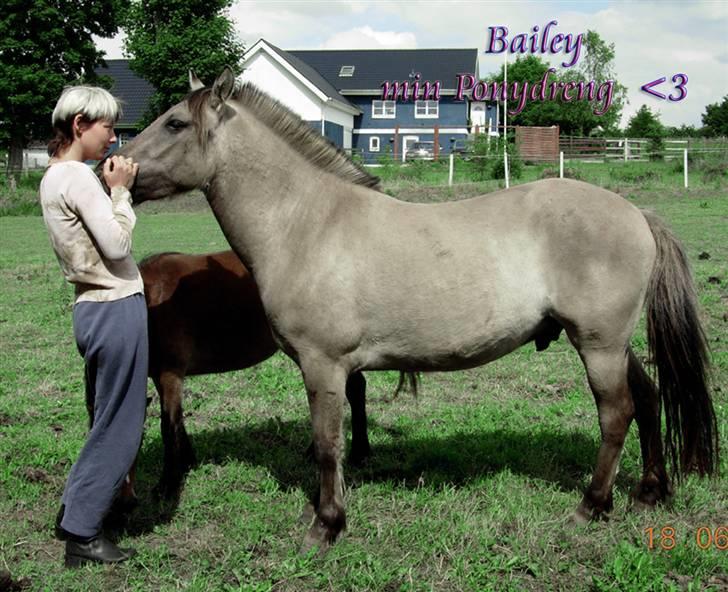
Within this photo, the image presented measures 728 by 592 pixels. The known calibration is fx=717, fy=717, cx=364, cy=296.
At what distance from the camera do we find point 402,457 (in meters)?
5.07

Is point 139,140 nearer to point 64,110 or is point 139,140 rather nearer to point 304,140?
point 64,110

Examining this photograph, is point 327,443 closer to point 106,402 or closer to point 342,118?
point 106,402

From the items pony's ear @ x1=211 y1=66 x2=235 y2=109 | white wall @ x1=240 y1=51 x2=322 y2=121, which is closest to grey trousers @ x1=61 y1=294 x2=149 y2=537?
pony's ear @ x1=211 y1=66 x2=235 y2=109

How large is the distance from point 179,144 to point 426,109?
52.1 m

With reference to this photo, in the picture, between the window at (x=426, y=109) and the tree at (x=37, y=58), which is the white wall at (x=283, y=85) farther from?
the window at (x=426, y=109)

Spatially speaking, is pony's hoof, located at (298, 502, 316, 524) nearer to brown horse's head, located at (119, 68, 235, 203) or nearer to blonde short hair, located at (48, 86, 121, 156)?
brown horse's head, located at (119, 68, 235, 203)

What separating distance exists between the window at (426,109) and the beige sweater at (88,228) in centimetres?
5229

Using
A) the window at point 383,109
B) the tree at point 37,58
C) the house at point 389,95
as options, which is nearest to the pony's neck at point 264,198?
the tree at point 37,58

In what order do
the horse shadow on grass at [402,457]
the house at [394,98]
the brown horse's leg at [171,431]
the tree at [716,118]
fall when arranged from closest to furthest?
the brown horse's leg at [171,431], the horse shadow on grass at [402,457], the house at [394,98], the tree at [716,118]

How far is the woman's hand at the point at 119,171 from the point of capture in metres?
3.56

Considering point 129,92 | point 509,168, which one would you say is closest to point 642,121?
point 509,168

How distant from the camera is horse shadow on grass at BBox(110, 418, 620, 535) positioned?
4574 millimetres

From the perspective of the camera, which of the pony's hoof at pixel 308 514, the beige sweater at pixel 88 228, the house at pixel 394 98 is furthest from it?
the house at pixel 394 98

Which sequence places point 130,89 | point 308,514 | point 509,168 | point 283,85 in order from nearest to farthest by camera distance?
1. point 308,514
2. point 509,168
3. point 283,85
4. point 130,89
